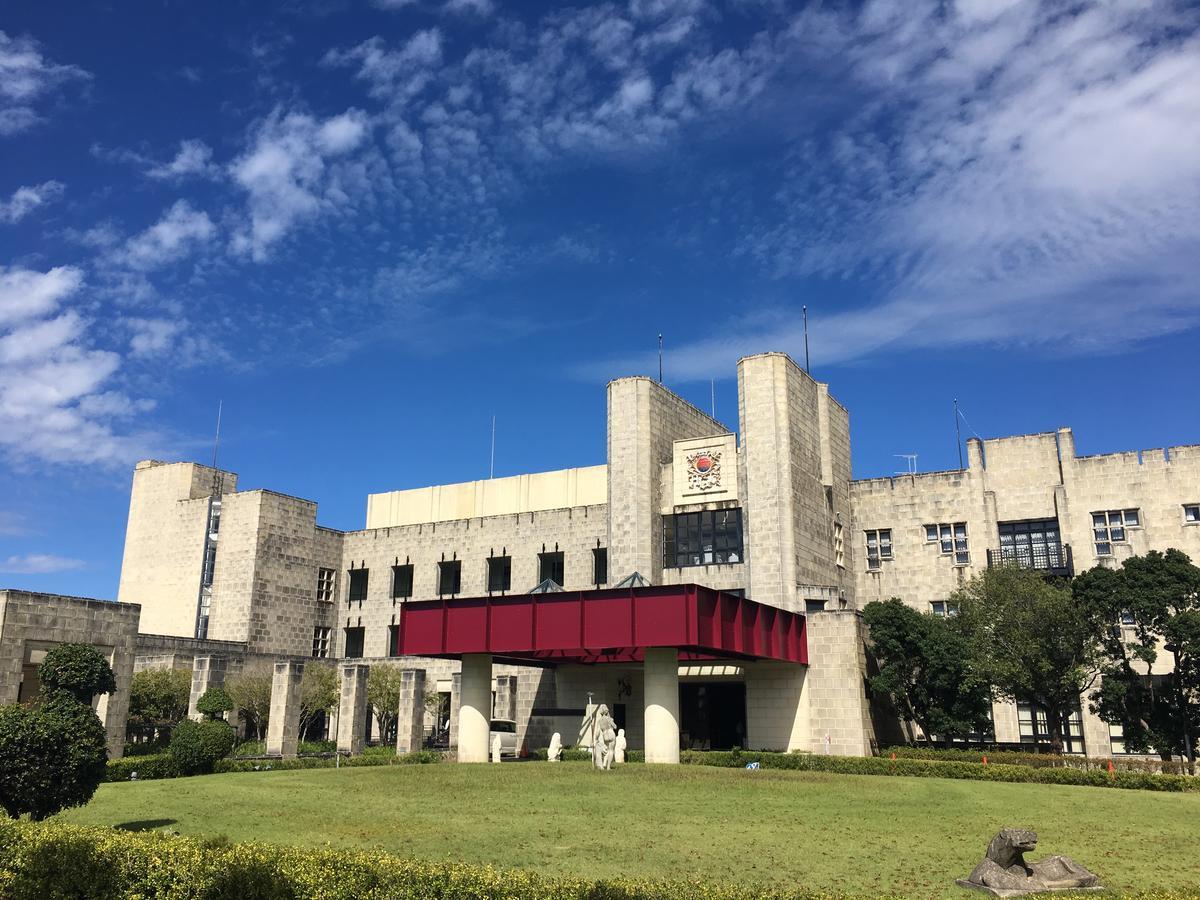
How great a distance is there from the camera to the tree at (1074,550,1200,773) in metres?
43.3

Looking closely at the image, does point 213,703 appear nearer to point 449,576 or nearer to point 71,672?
point 449,576

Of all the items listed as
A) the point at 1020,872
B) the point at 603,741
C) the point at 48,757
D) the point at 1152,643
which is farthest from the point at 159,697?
the point at 1152,643

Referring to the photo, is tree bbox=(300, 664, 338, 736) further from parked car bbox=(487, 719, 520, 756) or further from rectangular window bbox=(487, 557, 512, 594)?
rectangular window bbox=(487, 557, 512, 594)

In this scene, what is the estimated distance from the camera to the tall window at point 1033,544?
185 feet

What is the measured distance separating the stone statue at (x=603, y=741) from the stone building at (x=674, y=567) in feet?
5.57

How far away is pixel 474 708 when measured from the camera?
155 feet

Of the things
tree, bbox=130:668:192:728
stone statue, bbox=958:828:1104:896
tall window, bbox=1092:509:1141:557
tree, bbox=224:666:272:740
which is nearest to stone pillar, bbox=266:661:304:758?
tree, bbox=224:666:272:740

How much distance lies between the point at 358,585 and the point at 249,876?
58951mm

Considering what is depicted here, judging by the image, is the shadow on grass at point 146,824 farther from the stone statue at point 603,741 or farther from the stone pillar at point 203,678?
the stone pillar at point 203,678

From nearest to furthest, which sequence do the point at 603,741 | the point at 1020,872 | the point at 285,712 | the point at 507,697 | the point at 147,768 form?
1. the point at 1020,872
2. the point at 603,741
3. the point at 147,768
4. the point at 285,712
5. the point at 507,697

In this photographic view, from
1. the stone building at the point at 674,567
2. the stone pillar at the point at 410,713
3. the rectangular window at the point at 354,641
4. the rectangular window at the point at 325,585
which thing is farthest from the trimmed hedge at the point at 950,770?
the rectangular window at the point at 325,585

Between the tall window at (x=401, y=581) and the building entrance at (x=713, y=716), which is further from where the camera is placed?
the tall window at (x=401, y=581)

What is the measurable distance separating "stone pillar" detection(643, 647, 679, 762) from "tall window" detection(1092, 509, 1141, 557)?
2748 cm

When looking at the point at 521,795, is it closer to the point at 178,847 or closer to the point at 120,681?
the point at 178,847
